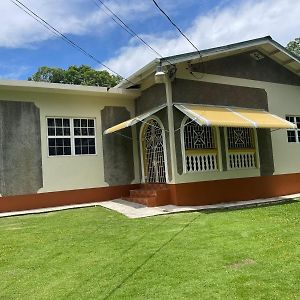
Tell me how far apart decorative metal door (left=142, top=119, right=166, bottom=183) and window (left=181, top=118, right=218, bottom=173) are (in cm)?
106

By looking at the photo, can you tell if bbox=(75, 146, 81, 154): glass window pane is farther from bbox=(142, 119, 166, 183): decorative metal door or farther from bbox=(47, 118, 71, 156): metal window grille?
bbox=(142, 119, 166, 183): decorative metal door

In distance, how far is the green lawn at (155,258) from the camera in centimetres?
496

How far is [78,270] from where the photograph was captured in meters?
6.02

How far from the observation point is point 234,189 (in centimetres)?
1427

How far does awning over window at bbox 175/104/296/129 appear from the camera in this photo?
11953mm

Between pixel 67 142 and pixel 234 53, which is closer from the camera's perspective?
pixel 67 142

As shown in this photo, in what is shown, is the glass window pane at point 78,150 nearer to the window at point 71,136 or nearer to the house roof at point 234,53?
the window at point 71,136

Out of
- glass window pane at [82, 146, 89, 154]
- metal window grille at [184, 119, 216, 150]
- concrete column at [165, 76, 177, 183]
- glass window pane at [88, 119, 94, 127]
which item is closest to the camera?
concrete column at [165, 76, 177, 183]

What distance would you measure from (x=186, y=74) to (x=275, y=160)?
19.9ft

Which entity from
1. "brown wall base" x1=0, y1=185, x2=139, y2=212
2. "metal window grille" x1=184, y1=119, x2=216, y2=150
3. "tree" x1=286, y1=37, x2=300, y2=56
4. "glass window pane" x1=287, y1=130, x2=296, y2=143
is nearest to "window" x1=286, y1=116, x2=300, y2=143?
"glass window pane" x1=287, y1=130, x2=296, y2=143

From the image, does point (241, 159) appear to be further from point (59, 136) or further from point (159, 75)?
point (59, 136)

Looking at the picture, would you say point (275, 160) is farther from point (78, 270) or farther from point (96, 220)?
point (78, 270)

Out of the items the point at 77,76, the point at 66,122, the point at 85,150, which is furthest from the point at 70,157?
the point at 77,76

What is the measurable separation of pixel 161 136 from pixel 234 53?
5.15 meters
